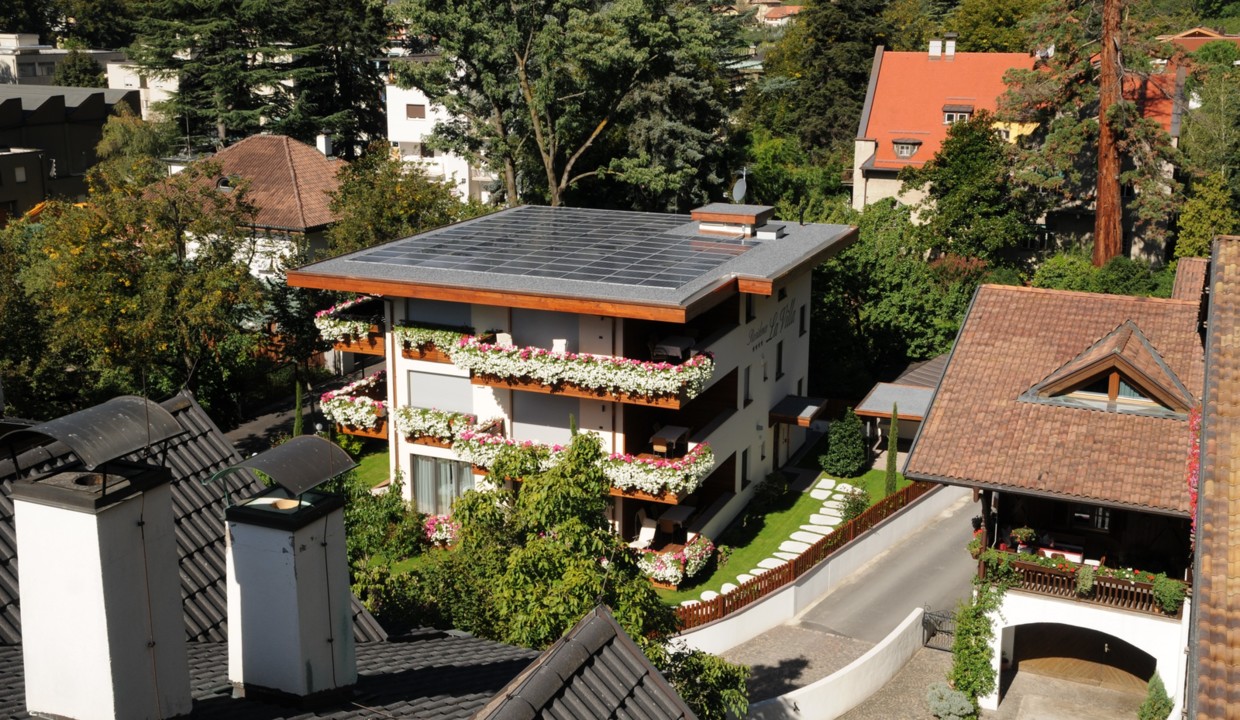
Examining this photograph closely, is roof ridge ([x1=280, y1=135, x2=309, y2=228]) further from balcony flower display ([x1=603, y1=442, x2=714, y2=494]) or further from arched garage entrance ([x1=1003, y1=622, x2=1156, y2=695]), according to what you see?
arched garage entrance ([x1=1003, y1=622, x2=1156, y2=695])

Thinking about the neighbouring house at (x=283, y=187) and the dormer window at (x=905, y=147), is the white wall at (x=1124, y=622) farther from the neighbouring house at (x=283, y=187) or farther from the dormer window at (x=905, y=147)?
the dormer window at (x=905, y=147)

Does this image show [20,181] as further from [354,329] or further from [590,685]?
[590,685]

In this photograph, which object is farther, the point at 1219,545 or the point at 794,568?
the point at 794,568

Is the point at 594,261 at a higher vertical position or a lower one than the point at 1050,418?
higher

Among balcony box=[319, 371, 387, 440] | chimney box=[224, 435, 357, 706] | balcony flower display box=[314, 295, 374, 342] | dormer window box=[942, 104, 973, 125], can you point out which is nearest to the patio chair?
balcony box=[319, 371, 387, 440]

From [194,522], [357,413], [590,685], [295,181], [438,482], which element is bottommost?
[438,482]

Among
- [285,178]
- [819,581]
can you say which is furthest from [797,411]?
[285,178]

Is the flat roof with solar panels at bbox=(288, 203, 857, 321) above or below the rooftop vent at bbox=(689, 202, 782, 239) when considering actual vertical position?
below
